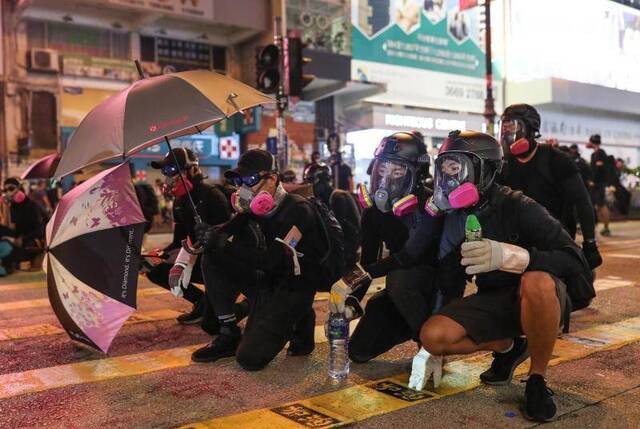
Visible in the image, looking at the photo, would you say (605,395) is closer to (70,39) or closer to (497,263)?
(497,263)

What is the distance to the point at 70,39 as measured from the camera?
17.8 metres

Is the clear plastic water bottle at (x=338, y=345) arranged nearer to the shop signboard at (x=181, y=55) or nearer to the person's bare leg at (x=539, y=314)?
the person's bare leg at (x=539, y=314)

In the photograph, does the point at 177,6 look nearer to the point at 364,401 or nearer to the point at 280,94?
the point at 280,94

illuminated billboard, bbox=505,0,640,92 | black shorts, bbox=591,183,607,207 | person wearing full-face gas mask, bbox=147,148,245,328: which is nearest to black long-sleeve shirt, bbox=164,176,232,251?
person wearing full-face gas mask, bbox=147,148,245,328

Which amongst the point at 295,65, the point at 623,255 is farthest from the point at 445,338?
the point at 295,65

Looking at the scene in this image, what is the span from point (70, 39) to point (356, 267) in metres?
16.6

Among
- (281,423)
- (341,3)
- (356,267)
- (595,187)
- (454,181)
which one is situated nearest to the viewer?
(281,423)

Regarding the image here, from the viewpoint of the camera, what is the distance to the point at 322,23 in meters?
22.4

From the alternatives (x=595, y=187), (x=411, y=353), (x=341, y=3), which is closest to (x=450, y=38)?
(x=341, y=3)

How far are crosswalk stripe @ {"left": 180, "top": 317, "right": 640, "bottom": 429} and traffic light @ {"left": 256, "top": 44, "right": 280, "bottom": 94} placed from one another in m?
7.41

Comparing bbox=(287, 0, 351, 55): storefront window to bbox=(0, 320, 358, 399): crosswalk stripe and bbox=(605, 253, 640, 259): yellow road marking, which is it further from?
bbox=(0, 320, 358, 399): crosswalk stripe

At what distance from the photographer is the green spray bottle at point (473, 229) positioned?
3156 millimetres

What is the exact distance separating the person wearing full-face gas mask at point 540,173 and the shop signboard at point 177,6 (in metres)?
14.5

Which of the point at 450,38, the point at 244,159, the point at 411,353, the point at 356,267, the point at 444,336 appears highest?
the point at 450,38
